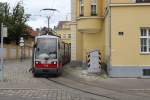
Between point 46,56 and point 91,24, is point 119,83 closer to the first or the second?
point 46,56

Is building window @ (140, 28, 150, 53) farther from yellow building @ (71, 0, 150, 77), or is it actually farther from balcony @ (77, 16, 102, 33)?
balcony @ (77, 16, 102, 33)

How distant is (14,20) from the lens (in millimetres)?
82125

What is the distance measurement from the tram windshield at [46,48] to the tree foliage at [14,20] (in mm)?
45780

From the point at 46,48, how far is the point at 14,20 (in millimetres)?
51406

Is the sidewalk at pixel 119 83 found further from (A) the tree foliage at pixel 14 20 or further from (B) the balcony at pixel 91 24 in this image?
(A) the tree foliage at pixel 14 20

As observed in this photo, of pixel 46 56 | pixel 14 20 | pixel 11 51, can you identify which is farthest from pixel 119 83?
pixel 14 20

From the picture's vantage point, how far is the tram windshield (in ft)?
103

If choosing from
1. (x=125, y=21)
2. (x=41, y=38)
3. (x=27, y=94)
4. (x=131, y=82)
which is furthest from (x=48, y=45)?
(x=27, y=94)

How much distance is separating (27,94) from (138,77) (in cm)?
1120

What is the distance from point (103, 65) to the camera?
36031mm

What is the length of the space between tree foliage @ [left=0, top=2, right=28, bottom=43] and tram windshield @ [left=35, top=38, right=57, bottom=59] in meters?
45.8

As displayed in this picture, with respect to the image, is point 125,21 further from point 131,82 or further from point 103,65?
point 103,65

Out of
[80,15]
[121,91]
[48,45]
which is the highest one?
[80,15]

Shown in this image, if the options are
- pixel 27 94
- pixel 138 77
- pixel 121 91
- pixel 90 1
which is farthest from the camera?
pixel 90 1
